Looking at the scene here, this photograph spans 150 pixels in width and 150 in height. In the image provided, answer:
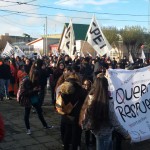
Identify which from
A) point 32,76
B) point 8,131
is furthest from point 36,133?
point 32,76

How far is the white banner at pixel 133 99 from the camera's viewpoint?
5.73 metres

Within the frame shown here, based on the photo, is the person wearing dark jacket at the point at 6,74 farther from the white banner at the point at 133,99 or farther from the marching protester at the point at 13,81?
the white banner at the point at 133,99

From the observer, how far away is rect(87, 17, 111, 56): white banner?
13.2 meters

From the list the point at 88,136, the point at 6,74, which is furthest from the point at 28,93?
the point at 6,74

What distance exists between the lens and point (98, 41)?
44.0ft

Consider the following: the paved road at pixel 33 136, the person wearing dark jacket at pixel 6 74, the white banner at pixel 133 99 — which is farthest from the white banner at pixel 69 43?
the white banner at pixel 133 99

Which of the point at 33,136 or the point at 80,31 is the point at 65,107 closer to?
the point at 33,136

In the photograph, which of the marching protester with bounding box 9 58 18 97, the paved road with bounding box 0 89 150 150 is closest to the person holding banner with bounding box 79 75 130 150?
the paved road with bounding box 0 89 150 150

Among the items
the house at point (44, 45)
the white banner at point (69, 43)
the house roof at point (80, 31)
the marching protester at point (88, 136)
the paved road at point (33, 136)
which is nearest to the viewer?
the marching protester at point (88, 136)

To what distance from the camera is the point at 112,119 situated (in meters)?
4.67

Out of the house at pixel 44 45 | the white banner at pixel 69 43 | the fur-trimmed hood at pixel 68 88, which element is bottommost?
the fur-trimmed hood at pixel 68 88

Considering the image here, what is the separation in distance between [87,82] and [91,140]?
1229 mm

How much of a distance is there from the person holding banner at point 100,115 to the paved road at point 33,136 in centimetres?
199

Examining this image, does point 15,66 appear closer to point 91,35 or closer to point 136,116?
point 91,35
